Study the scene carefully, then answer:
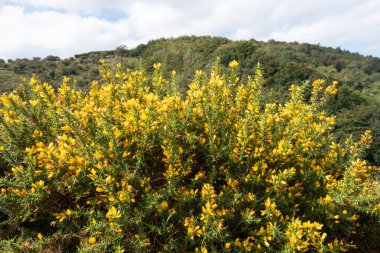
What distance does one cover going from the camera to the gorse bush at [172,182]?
2.11 m

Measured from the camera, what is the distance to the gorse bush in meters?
2.11

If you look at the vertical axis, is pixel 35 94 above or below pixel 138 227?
above

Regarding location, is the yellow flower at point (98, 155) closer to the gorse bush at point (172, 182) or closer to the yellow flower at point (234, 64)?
the gorse bush at point (172, 182)

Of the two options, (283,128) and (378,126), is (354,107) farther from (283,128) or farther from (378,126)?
(283,128)

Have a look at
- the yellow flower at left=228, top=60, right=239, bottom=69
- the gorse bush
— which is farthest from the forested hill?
the gorse bush

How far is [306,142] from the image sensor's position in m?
2.63

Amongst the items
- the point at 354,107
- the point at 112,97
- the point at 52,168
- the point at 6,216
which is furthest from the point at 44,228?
the point at 354,107

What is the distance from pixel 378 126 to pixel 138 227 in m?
46.6

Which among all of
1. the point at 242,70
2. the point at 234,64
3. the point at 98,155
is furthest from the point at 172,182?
the point at 242,70

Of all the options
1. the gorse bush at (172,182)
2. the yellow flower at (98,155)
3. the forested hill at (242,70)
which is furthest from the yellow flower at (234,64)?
the forested hill at (242,70)

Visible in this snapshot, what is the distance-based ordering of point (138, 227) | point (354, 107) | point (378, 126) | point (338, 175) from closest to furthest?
point (138, 227) → point (338, 175) → point (378, 126) → point (354, 107)

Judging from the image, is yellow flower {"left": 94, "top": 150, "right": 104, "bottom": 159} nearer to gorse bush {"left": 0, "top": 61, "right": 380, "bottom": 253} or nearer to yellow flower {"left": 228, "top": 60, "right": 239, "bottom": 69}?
gorse bush {"left": 0, "top": 61, "right": 380, "bottom": 253}

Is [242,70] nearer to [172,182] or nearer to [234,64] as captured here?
[234,64]

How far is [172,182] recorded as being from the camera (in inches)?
87.7
